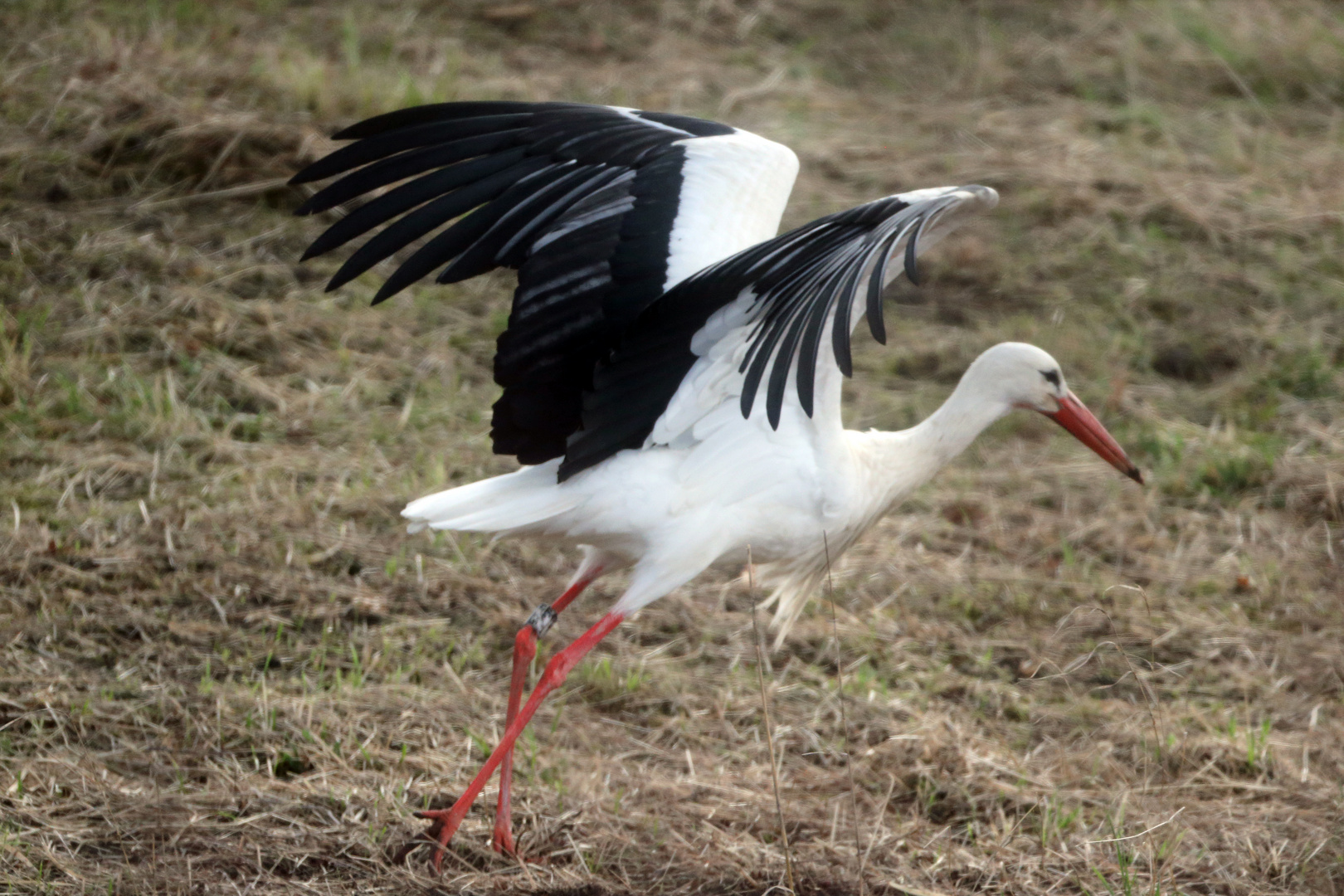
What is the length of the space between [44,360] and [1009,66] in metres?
5.75

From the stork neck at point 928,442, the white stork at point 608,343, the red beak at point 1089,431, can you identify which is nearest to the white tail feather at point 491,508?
the white stork at point 608,343

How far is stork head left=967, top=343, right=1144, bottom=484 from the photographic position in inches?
142

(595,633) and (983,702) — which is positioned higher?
(595,633)

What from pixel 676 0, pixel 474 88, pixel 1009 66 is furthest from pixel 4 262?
pixel 1009 66

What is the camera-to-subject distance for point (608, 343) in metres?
3.07

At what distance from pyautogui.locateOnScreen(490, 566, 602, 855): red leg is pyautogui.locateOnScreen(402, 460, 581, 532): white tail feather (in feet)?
0.87

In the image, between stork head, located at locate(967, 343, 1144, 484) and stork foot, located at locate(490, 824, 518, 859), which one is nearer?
stork foot, located at locate(490, 824, 518, 859)

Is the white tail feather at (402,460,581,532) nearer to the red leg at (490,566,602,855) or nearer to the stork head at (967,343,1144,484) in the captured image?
the red leg at (490,566,602,855)

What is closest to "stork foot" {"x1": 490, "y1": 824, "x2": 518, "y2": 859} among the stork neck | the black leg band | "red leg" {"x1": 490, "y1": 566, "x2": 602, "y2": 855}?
"red leg" {"x1": 490, "y1": 566, "x2": 602, "y2": 855}

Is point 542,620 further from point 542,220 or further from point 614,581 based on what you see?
point 614,581

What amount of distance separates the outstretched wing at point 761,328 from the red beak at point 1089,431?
0.78 metres

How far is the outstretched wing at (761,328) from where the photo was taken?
2.60 metres

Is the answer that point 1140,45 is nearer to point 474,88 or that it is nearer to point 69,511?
point 474,88

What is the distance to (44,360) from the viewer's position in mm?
4824
